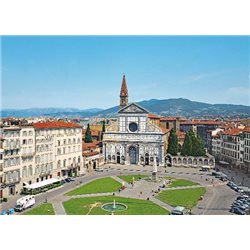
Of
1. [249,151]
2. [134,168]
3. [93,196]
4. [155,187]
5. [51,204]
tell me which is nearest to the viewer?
[51,204]

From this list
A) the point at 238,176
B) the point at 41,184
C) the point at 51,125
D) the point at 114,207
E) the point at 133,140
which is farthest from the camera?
the point at 133,140

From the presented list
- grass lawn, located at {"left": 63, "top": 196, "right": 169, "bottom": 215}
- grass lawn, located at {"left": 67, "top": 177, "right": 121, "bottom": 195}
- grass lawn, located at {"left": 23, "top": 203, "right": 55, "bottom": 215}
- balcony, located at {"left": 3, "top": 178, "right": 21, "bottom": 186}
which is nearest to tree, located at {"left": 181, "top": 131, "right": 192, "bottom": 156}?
grass lawn, located at {"left": 67, "top": 177, "right": 121, "bottom": 195}

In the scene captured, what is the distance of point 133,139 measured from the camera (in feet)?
121

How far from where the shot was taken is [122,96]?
3828 cm

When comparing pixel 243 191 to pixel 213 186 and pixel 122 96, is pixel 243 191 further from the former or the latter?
pixel 122 96

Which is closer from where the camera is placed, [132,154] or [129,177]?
[129,177]

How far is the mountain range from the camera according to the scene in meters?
25.5

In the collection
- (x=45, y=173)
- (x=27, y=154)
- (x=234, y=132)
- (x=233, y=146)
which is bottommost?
(x=45, y=173)

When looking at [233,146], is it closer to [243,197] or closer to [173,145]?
[173,145]

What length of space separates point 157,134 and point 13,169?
663 inches

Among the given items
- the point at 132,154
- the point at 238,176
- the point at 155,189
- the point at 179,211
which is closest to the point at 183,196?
the point at 155,189

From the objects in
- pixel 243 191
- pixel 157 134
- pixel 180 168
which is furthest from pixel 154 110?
pixel 243 191

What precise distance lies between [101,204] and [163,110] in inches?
867

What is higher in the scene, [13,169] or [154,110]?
[154,110]
